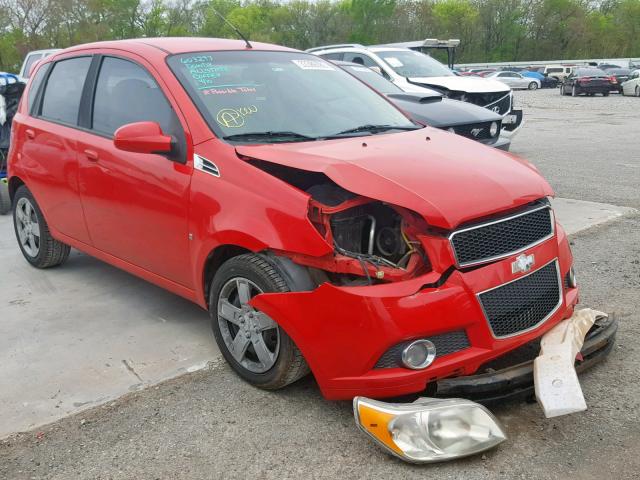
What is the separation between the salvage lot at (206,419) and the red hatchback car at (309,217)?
22 cm

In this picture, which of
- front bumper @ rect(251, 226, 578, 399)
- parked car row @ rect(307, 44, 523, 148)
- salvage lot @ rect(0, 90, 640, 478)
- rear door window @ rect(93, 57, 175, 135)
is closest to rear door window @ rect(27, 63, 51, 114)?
rear door window @ rect(93, 57, 175, 135)

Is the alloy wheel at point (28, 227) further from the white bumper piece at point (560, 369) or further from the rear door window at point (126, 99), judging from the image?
the white bumper piece at point (560, 369)

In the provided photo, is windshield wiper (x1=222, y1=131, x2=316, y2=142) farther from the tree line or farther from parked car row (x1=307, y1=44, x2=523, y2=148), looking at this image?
the tree line

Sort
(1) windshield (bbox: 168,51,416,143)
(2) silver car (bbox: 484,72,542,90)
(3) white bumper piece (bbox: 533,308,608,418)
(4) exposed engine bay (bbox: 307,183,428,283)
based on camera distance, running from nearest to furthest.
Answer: (3) white bumper piece (bbox: 533,308,608,418), (4) exposed engine bay (bbox: 307,183,428,283), (1) windshield (bbox: 168,51,416,143), (2) silver car (bbox: 484,72,542,90)

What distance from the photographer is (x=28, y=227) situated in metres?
5.52

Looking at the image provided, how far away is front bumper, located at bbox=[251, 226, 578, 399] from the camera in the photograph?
2727 mm

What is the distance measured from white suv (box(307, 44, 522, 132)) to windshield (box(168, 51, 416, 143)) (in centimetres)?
565

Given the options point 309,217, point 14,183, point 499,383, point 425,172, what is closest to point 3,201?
point 14,183

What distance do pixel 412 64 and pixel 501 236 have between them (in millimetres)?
8861

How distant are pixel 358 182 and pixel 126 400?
1.66 metres

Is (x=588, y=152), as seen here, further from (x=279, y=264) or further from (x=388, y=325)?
(x=388, y=325)

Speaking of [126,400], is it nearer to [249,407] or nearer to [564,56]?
[249,407]

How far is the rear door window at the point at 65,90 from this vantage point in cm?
468

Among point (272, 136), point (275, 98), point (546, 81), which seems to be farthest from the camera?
point (546, 81)
